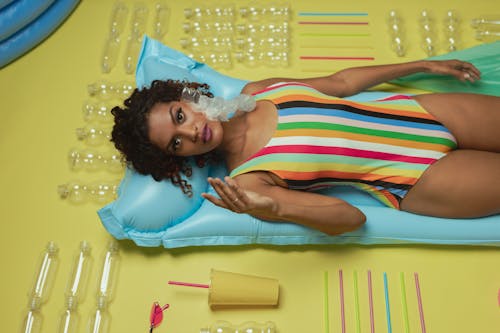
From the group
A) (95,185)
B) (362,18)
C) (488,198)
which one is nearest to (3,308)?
(95,185)

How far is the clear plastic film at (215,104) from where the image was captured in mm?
2043

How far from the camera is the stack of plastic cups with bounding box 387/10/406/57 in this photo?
2859 millimetres

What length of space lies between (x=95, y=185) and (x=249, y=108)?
1.00 m

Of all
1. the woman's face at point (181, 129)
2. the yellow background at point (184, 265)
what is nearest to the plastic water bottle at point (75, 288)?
the yellow background at point (184, 265)

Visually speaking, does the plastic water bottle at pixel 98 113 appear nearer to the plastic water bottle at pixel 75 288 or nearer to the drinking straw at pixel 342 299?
the plastic water bottle at pixel 75 288

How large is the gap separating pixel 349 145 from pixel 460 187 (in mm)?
527

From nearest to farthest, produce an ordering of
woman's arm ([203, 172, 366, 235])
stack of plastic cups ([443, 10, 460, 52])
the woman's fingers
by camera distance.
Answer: the woman's fingers
woman's arm ([203, 172, 366, 235])
stack of plastic cups ([443, 10, 460, 52])

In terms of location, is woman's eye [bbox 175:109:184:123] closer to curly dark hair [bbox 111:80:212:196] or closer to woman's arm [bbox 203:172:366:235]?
curly dark hair [bbox 111:80:212:196]

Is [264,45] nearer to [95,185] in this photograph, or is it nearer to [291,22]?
[291,22]

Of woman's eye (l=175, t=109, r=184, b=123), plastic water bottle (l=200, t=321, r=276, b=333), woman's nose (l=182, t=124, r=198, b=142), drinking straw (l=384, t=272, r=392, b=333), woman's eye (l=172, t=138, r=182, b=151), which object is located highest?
woman's eye (l=175, t=109, r=184, b=123)

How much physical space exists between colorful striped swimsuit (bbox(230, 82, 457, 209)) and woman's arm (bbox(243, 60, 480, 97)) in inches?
9.0

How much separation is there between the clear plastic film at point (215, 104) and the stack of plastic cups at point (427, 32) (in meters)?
1.36

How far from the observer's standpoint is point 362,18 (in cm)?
301

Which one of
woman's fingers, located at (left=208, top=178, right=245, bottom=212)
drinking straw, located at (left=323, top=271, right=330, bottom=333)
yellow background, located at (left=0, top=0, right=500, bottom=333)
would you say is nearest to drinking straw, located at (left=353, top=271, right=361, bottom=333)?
yellow background, located at (left=0, top=0, right=500, bottom=333)
